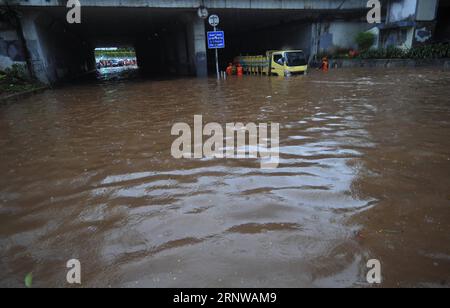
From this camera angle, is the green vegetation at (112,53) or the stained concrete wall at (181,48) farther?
the green vegetation at (112,53)

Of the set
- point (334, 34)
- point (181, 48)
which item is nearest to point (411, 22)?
point (334, 34)

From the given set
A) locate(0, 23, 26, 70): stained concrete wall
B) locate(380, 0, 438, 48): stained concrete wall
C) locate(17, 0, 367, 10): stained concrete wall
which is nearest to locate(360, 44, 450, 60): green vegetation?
locate(380, 0, 438, 48): stained concrete wall

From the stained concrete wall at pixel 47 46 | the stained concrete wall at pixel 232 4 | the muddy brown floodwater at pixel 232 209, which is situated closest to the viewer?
the muddy brown floodwater at pixel 232 209

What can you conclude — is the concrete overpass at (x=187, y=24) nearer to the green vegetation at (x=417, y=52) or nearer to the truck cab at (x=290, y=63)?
the green vegetation at (x=417, y=52)

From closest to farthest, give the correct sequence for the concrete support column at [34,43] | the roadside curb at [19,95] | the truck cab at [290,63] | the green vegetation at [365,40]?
the roadside curb at [19,95] → the concrete support column at [34,43] → the truck cab at [290,63] → the green vegetation at [365,40]

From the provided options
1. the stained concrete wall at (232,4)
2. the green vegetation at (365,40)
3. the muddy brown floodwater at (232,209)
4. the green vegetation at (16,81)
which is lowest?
the muddy brown floodwater at (232,209)

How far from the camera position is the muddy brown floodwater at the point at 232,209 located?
2.69 m

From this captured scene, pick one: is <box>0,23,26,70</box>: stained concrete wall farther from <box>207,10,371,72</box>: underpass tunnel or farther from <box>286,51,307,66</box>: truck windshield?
<box>286,51,307,66</box>: truck windshield

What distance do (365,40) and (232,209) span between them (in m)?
25.5

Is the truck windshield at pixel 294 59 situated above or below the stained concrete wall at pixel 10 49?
below

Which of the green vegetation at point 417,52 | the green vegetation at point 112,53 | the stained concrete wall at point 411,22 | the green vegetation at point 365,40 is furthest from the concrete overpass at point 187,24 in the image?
the green vegetation at point 112,53

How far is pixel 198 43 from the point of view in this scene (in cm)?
2264

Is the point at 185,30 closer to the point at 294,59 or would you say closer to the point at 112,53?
the point at 294,59
